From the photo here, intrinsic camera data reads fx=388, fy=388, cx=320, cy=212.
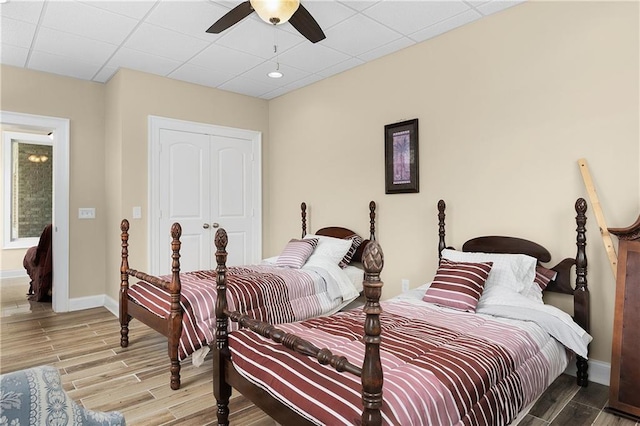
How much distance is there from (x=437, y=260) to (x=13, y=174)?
7.36m

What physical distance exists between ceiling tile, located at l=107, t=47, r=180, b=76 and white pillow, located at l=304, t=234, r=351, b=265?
2.48 metres

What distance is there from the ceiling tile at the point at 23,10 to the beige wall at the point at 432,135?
1.14 metres

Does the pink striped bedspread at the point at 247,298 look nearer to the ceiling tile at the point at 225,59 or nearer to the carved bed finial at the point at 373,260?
the carved bed finial at the point at 373,260

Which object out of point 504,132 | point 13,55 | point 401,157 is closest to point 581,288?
point 504,132

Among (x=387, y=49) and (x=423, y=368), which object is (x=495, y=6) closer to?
(x=387, y=49)

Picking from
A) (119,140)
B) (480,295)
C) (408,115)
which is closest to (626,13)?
(408,115)

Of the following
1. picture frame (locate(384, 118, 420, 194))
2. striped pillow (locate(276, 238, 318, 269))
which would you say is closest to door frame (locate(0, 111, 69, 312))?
striped pillow (locate(276, 238, 318, 269))

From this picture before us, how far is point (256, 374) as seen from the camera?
184cm

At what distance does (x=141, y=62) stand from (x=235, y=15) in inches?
78.1

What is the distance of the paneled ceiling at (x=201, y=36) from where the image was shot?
3010 millimetres

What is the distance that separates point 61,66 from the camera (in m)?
4.20

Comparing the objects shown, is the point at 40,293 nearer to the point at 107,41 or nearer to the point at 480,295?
the point at 107,41

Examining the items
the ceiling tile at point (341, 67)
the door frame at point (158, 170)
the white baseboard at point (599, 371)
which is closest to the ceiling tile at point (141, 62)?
the door frame at point (158, 170)

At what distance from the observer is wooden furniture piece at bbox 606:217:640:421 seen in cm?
222
